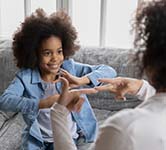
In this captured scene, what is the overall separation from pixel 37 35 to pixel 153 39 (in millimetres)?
1125

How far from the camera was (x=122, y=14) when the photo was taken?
271 cm

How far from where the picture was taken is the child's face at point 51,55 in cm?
185

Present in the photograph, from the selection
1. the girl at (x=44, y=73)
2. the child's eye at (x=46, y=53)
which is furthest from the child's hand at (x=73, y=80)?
the child's eye at (x=46, y=53)

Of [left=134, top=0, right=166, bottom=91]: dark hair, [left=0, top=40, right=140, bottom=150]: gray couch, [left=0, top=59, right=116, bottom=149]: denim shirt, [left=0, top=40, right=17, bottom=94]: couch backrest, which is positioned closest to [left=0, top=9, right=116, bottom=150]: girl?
[left=0, top=59, right=116, bottom=149]: denim shirt

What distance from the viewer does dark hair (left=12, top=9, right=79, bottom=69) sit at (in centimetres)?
188

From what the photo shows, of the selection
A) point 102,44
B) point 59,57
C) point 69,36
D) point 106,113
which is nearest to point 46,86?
point 59,57

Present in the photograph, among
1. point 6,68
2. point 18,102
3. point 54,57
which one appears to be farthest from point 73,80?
point 6,68

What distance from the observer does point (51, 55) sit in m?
1.86

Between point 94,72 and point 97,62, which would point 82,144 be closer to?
point 94,72

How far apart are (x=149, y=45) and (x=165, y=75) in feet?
0.26

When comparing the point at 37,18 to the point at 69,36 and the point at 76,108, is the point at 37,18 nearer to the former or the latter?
the point at 69,36

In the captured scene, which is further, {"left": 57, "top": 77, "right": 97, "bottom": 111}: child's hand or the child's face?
the child's face

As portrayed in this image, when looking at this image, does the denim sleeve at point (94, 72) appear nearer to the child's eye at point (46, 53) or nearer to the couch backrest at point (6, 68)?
the child's eye at point (46, 53)

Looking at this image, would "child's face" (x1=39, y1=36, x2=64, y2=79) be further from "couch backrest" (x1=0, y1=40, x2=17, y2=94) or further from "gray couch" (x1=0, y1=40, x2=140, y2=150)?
"couch backrest" (x1=0, y1=40, x2=17, y2=94)
